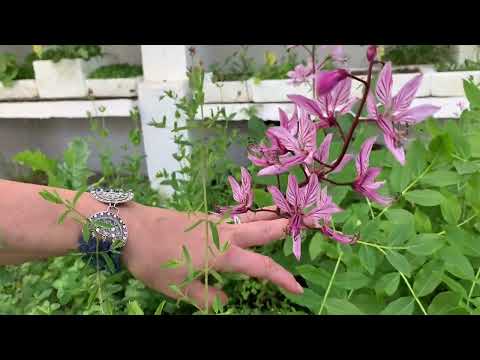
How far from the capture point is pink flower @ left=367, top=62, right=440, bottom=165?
258 mm

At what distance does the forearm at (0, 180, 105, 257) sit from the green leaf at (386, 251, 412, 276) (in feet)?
0.95

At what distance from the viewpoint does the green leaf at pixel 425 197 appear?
0.48m

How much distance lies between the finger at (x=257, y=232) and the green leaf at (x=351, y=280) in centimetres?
8

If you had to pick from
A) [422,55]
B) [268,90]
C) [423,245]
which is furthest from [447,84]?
[423,245]

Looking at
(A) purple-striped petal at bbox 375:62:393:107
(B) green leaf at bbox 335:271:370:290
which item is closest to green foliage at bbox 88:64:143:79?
(B) green leaf at bbox 335:271:370:290

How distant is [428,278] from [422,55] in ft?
4.13

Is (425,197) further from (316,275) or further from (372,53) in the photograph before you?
(372,53)

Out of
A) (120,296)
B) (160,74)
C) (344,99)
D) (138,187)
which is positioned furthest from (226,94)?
(344,99)

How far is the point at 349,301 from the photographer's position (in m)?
0.46

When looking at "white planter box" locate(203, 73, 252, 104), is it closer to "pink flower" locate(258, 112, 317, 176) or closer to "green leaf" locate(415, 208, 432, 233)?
"green leaf" locate(415, 208, 432, 233)

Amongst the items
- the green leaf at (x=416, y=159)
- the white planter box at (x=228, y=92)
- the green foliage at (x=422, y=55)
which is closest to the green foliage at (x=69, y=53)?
the white planter box at (x=228, y=92)

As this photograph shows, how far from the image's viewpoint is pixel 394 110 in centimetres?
27
